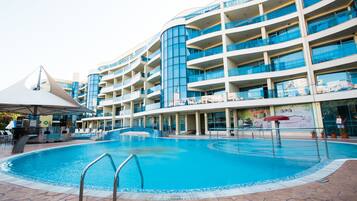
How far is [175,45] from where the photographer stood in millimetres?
25891

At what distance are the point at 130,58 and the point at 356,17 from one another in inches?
1522

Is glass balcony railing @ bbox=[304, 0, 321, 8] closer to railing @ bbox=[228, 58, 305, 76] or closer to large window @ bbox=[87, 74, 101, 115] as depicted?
railing @ bbox=[228, 58, 305, 76]

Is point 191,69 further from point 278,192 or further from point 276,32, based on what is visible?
point 278,192

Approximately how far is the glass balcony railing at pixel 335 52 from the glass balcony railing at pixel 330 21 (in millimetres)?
2230

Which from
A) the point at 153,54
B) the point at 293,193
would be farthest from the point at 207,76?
the point at 293,193

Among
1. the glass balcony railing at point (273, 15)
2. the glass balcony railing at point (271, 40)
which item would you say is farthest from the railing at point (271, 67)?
the glass balcony railing at point (273, 15)

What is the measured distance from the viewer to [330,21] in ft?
54.8

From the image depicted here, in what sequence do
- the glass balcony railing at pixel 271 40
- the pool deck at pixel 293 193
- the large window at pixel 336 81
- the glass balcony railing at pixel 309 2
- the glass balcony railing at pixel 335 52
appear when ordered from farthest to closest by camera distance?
the glass balcony railing at pixel 271 40, the glass balcony railing at pixel 309 2, the glass balcony railing at pixel 335 52, the large window at pixel 336 81, the pool deck at pixel 293 193

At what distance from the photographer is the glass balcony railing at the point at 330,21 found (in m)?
15.5

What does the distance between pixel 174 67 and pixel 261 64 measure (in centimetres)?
1208

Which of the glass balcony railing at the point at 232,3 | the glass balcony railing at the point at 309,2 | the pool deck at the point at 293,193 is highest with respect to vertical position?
the glass balcony railing at the point at 232,3

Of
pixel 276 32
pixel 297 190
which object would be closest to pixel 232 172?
pixel 297 190

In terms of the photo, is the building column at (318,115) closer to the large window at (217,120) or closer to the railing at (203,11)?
the large window at (217,120)

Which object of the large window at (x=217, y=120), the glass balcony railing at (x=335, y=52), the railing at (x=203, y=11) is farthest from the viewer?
the railing at (x=203, y=11)
